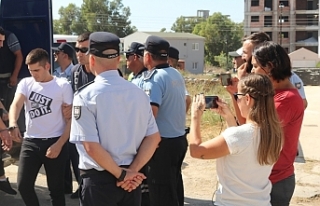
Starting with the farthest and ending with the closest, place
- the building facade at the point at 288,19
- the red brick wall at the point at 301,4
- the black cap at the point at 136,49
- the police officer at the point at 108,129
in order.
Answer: the red brick wall at the point at 301,4, the building facade at the point at 288,19, the black cap at the point at 136,49, the police officer at the point at 108,129

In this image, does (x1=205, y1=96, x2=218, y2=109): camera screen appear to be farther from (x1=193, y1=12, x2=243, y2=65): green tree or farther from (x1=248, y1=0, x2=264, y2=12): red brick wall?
(x1=193, y1=12, x2=243, y2=65): green tree

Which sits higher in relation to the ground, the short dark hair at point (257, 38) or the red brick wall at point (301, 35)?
the red brick wall at point (301, 35)

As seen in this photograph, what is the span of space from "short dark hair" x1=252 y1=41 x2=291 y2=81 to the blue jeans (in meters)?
0.72

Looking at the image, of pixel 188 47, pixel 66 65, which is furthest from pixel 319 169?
pixel 188 47

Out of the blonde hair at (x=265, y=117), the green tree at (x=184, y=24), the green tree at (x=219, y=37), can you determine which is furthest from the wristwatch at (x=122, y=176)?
the green tree at (x=184, y=24)

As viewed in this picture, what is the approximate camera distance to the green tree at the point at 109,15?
8681 cm

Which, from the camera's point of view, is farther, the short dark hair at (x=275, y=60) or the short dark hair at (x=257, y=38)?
the short dark hair at (x=257, y=38)

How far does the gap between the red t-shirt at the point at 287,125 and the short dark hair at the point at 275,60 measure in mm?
116

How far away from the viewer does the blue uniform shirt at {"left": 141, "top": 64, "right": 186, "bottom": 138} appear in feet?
15.9

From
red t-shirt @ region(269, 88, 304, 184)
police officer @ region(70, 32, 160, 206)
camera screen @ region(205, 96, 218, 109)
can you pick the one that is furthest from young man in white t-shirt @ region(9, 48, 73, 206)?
red t-shirt @ region(269, 88, 304, 184)

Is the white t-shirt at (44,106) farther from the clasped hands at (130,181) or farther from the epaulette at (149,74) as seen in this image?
the clasped hands at (130,181)

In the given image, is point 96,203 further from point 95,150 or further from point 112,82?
point 112,82

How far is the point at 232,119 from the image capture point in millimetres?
3500

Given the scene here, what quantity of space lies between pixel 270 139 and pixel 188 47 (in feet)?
244
